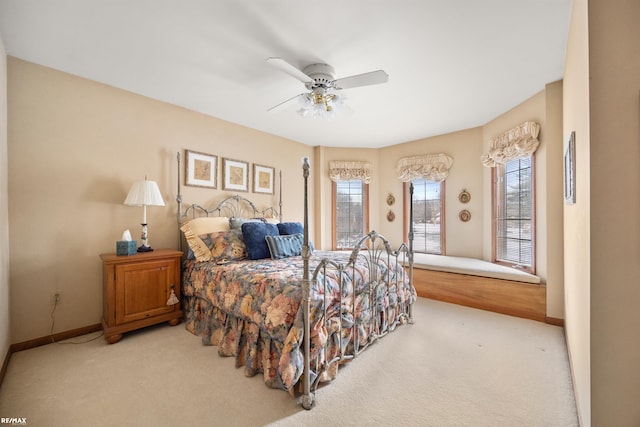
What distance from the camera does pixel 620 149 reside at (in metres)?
1.07

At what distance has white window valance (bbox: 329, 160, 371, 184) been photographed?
5.16 m

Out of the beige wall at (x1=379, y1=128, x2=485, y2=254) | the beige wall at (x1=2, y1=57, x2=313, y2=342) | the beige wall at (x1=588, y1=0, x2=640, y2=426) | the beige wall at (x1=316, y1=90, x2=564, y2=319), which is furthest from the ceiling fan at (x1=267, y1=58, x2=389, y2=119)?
the beige wall at (x1=379, y1=128, x2=485, y2=254)

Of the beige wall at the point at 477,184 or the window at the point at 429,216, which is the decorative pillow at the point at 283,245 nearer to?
the beige wall at the point at 477,184

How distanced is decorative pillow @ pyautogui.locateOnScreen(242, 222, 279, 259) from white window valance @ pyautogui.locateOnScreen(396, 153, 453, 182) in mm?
3001

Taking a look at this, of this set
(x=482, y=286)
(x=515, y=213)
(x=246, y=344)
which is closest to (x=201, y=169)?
(x=246, y=344)

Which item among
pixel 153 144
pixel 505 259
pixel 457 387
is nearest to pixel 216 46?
pixel 153 144

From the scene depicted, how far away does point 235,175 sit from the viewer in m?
3.92

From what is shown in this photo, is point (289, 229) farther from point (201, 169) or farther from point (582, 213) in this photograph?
point (582, 213)

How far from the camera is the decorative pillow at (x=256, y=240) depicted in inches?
115

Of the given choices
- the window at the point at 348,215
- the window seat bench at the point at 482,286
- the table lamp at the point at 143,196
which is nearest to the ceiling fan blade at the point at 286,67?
the table lamp at the point at 143,196

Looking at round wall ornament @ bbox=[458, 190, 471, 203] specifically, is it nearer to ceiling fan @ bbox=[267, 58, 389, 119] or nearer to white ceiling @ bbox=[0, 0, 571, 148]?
white ceiling @ bbox=[0, 0, 571, 148]

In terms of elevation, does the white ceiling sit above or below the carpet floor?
above

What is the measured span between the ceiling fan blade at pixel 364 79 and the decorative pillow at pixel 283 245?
5.66 feet

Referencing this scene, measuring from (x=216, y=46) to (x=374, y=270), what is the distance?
2411 millimetres
